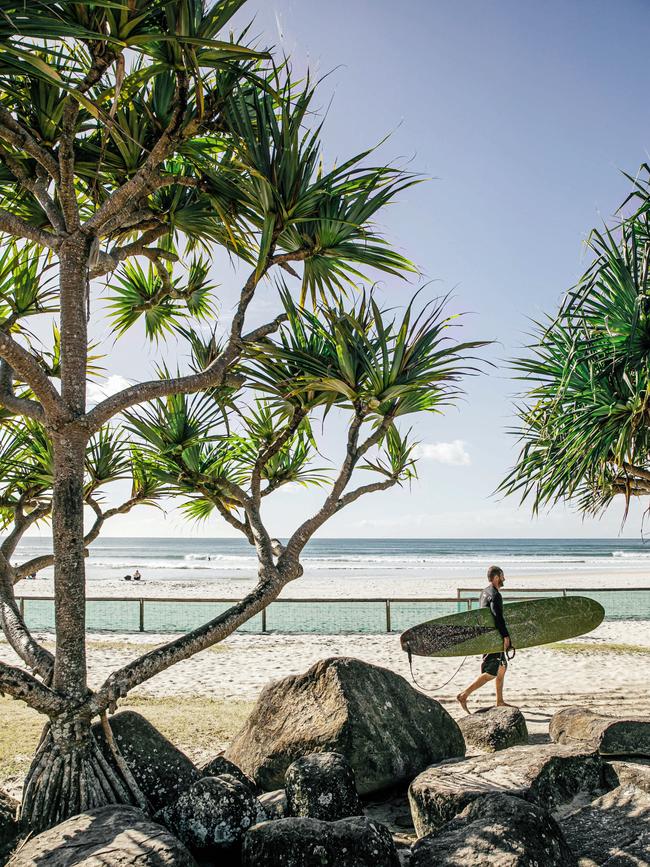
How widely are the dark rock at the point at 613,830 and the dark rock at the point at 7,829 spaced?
8.53 ft

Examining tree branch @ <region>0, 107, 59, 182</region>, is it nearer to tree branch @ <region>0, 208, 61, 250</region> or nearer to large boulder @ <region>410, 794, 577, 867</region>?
tree branch @ <region>0, 208, 61, 250</region>

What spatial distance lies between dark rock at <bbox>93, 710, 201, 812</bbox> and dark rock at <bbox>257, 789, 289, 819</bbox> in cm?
42

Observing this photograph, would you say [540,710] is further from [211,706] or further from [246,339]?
[246,339]

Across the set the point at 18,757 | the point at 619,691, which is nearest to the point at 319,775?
the point at 18,757

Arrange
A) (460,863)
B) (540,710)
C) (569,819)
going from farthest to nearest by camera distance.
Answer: (540,710), (569,819), (460,863)

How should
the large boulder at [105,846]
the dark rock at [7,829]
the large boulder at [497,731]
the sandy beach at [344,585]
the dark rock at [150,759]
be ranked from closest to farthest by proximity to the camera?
the large boulder at [105,846]
the dark rock at [7,829]
the dark rock at [150,759]
the large boulder at [497,731]
the sandy beach at [344,585]

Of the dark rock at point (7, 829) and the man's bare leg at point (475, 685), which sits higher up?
the dark rock at point (7, 829)

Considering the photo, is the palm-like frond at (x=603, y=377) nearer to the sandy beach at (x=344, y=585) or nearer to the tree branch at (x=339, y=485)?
the tree branch at (x=339, y=485)

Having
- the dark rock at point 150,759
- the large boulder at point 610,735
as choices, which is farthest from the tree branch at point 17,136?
the large boulder at point 610,735

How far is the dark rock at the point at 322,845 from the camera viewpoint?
2.65 metres

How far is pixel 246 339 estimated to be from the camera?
398 centimetres

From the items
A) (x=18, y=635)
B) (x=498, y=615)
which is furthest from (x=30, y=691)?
(x=498, y=615)

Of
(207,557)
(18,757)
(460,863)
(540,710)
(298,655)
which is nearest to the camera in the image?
(460,863)

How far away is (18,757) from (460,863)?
385cm
